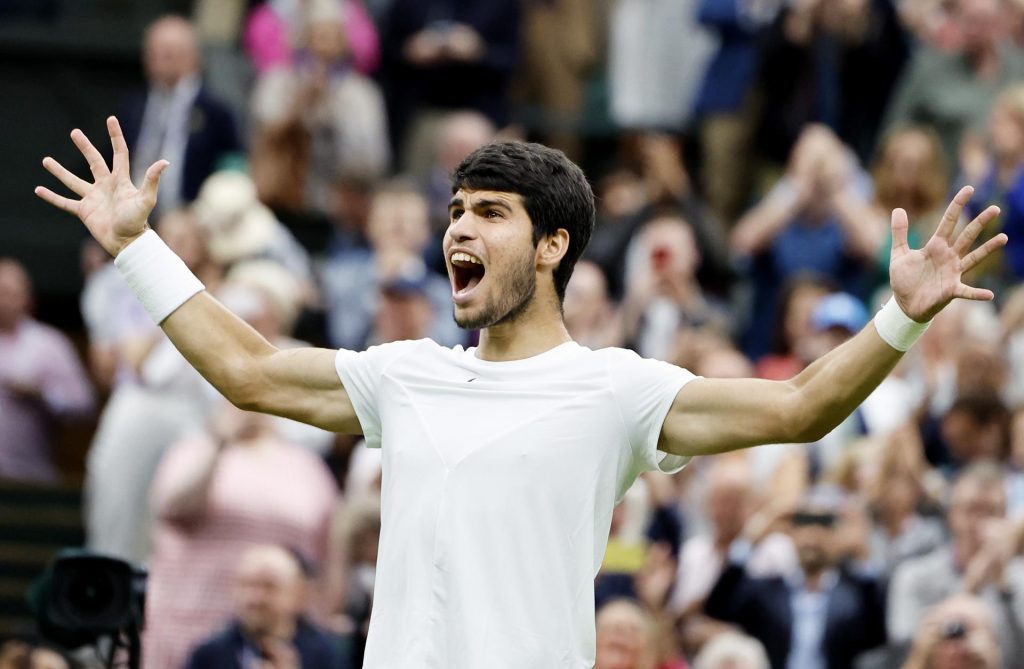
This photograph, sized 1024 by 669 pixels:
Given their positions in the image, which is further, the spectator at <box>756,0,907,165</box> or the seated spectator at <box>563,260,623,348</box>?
the spectator at <box>756,0,907,165</box>

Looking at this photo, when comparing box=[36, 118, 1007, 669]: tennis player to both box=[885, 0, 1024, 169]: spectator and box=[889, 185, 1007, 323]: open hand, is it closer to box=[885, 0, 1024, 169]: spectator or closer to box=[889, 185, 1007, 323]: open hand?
box=[889, 185, 1007, 323]: open hand

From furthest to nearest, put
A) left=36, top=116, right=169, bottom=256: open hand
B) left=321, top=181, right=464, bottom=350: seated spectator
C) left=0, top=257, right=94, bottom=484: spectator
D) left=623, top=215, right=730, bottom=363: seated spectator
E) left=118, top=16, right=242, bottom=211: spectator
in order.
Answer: left=118, top=16, right=242, bottom=211: spectator → left=0, top=257, right=94, bottom=484: spectator → left=321, top=181, right=464, bottom=350: seated spectator → left=623, top=215, right=730, bottom=363: seated spectator → left=36, top=116, right=169, bottom=256: open hand

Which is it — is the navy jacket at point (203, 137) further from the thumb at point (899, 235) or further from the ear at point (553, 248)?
the thumb at point (899, 235)

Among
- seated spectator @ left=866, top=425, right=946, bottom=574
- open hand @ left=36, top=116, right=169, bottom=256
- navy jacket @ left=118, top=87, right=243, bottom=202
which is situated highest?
navy jacket @ left=118, top=87, right=243, bottom=202

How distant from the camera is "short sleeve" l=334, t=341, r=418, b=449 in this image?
5262 millimetres

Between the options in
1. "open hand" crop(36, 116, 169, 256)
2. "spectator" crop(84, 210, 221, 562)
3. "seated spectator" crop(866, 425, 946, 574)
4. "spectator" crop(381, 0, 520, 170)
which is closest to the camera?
"open hand" crop(36, 116, 169, 256)

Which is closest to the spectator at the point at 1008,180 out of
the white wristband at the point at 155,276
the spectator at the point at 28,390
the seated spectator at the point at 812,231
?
the seated spectator at the point at 812,231

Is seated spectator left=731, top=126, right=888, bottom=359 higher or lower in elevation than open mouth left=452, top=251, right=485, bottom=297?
higher

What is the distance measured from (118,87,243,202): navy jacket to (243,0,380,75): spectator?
0.58m

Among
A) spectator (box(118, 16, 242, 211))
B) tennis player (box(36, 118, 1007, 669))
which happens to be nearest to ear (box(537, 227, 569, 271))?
tennis player (box(36, 118, 1007, 669))

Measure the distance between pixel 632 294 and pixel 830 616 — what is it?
2.90 meters

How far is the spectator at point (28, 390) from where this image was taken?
38.2ft

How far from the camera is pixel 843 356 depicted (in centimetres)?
484

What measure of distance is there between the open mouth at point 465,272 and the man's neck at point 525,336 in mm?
127
